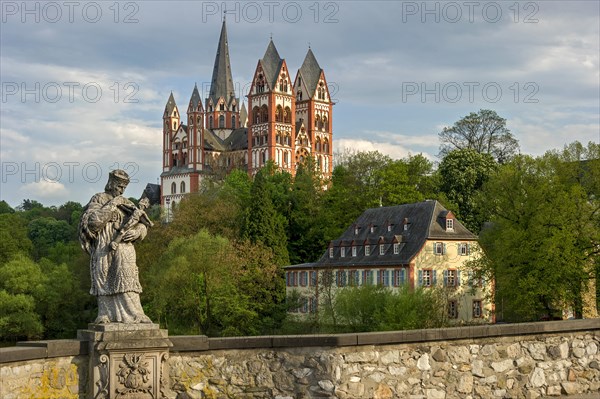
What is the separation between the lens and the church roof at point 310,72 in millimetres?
131250

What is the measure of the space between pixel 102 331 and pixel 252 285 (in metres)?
45.4

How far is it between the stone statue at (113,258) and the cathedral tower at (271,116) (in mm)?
113628

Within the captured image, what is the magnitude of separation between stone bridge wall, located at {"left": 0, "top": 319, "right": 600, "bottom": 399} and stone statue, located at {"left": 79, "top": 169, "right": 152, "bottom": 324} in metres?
0.52

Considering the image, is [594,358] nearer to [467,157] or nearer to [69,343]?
[69,343]

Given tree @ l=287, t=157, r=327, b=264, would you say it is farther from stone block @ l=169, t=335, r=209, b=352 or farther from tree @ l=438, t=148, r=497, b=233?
stone block @ l=169, t=335, r=209, b=352

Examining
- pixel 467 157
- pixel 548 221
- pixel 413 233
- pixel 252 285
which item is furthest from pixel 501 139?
pixel 548 221

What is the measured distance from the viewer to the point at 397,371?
10.0m

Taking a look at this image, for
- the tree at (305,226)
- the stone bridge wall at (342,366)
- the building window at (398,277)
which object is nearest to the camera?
the stone bridge wall at (342,366)

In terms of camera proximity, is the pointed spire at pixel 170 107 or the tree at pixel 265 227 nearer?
the tree at pixel 265 227

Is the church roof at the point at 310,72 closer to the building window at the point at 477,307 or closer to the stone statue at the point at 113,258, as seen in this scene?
the building window at the point at 477,307

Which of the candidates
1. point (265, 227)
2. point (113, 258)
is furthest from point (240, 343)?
point (265, 227)

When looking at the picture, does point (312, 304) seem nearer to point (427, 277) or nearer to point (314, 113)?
point (427, 277)

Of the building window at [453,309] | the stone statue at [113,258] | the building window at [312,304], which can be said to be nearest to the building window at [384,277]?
the building window at [453,309]

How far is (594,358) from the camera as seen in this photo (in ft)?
37.7
